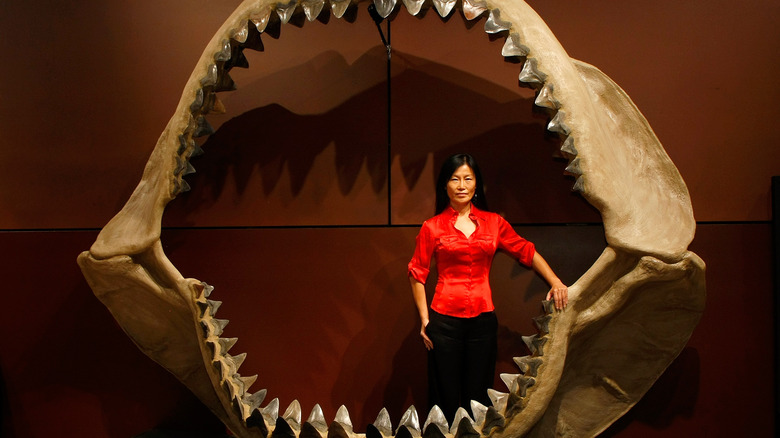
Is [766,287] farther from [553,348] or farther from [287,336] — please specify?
[287,336]

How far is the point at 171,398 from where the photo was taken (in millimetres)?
1981

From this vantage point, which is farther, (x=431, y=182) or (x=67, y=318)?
(x=67, y=318)

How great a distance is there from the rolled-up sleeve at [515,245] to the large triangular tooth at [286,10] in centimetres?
78

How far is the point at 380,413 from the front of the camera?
1.22 metres

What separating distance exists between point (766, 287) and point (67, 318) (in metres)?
2.35

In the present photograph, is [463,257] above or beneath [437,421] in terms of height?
above

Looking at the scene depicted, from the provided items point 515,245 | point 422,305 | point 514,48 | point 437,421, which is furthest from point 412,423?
point 514,48

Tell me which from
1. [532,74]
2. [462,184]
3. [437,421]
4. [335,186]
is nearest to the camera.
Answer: [437,421]

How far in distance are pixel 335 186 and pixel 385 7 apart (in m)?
0.70

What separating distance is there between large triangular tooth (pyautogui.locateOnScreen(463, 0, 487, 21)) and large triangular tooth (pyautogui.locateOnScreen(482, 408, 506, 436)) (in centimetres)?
90

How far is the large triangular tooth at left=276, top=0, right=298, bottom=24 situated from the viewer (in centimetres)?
138

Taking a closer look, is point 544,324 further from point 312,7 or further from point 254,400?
point 312,7

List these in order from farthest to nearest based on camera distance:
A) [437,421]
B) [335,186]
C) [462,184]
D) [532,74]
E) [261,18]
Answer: [335,186] < [462,184] < [261,18] < [532,74] < [437,421]

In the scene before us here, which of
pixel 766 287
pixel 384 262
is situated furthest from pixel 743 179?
pixel 384 262
